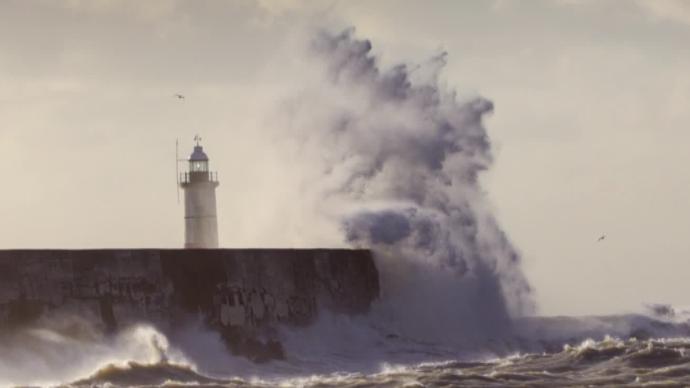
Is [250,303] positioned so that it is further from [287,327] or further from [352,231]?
→ [352,231]

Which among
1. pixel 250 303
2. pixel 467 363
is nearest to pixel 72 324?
pixel 250 303

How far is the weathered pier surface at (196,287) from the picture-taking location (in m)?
17.4

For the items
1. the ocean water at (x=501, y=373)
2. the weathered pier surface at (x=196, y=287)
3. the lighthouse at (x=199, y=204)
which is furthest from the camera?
the lighthouse at (x=199, y=204)

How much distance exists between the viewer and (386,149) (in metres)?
24.8

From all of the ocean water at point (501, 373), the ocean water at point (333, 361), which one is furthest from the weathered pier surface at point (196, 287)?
the ocean water at point (501, 373)

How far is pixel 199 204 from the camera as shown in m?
26.3

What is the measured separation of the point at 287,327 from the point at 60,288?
11.6 feet

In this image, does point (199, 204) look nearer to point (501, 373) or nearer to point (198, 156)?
point (198, 156)

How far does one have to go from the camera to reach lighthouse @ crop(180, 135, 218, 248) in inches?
1023

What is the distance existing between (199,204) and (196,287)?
7.27 meters

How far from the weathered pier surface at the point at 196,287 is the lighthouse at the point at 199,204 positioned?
14.4 ft

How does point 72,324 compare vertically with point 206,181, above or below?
below

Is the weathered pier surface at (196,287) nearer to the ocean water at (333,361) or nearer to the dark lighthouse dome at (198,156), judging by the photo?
the ocean water at (333,361)

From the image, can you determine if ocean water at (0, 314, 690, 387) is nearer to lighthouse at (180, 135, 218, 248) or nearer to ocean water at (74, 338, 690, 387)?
ocean water at (74, 338, 690, 387)
